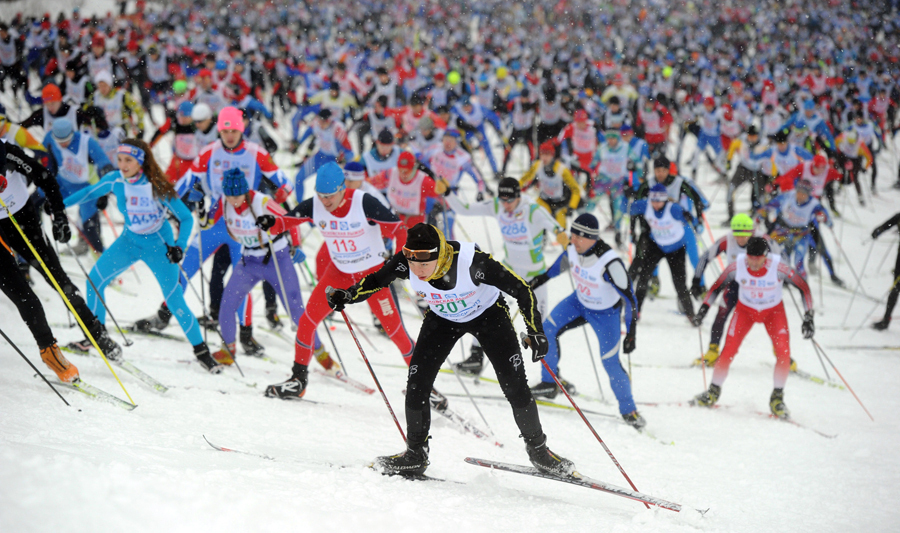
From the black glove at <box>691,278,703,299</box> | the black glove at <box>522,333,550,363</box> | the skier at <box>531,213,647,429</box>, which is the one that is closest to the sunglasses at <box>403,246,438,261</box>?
the black glove at <box>522,333,550,363</box>

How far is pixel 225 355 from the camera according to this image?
5.45 m

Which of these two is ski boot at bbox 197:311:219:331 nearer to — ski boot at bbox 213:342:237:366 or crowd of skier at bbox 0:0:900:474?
crowd of skier at bbox 0:0:900:474

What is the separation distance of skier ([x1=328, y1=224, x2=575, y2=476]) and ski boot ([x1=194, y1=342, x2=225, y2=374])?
77.9 inches

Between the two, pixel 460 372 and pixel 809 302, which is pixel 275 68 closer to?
pixel 460 372

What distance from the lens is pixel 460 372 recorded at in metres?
6.14

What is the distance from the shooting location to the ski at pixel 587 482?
355 cm

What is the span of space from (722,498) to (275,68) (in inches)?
660

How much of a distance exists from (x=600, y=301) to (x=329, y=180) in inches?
90.8

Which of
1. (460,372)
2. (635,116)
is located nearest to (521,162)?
(635,116)

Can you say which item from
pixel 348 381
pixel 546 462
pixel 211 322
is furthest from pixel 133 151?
pixel 546 462

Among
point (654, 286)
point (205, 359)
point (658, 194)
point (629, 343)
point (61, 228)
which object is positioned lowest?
point (205, 359)

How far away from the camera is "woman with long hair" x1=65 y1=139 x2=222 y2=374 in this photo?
498 cm

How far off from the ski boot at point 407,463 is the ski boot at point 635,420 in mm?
2177

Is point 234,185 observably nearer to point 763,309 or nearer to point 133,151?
point 133,151
